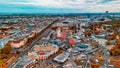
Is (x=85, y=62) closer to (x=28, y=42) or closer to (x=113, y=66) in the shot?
(x=113, y=66)

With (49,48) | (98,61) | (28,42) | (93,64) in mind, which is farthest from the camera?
(28,42)

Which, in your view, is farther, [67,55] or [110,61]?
[67,55]

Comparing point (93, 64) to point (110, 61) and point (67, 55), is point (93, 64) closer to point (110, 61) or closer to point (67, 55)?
point (110, 61)

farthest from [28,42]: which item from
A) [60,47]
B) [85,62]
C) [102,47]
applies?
[85,62]

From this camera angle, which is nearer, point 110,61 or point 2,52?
point 110,61

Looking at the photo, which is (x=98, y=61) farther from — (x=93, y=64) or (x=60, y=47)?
(x=60, y=47)

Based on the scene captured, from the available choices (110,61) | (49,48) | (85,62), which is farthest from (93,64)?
(49,48)

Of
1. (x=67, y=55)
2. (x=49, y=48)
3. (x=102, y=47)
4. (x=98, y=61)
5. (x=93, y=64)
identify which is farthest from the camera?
(x=102, y=47)

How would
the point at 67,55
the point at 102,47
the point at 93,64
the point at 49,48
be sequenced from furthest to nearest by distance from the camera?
the point at 102,47
the point at 49,48
the point at 67,55
the point at 93,64

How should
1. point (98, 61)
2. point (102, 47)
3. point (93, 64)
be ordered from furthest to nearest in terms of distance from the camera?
point (102, 47)
point (98, 61)
point (93, 64)
